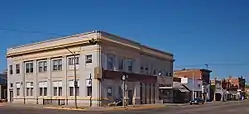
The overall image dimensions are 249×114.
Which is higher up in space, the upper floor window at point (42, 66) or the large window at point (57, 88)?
the upper floor window at point (42, 66)

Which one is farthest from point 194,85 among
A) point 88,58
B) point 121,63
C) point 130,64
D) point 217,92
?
point 88,58

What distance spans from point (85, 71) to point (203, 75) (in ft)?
183

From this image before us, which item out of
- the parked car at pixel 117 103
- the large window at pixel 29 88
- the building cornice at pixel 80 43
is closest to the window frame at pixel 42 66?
the building cornice at pixel 80 43

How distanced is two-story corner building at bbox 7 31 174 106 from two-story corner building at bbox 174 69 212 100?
28847 mm

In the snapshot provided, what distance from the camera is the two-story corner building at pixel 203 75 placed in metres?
93.8

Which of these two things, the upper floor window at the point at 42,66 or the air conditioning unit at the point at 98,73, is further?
the upper floor window at the point at 42,66

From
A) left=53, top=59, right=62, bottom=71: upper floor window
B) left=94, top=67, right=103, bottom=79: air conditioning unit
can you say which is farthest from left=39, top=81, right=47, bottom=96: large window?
left=94, top=67, right=103, bottom=79: air conditioning unit

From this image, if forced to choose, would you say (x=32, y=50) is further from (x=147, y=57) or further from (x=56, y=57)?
(x=147, y=57)

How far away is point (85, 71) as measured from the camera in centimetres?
5191

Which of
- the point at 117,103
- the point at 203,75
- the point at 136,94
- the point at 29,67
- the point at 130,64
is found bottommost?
the point at 117,103

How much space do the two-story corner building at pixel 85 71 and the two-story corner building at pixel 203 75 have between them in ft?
94.6

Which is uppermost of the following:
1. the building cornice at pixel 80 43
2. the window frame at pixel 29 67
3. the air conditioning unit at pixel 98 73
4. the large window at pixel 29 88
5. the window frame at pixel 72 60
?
the building cornice at pixel 80 43

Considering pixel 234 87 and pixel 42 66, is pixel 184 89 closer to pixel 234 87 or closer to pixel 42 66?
pixel 42 66

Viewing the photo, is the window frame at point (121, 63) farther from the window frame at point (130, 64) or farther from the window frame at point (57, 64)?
the window frame at point (57, 64)
